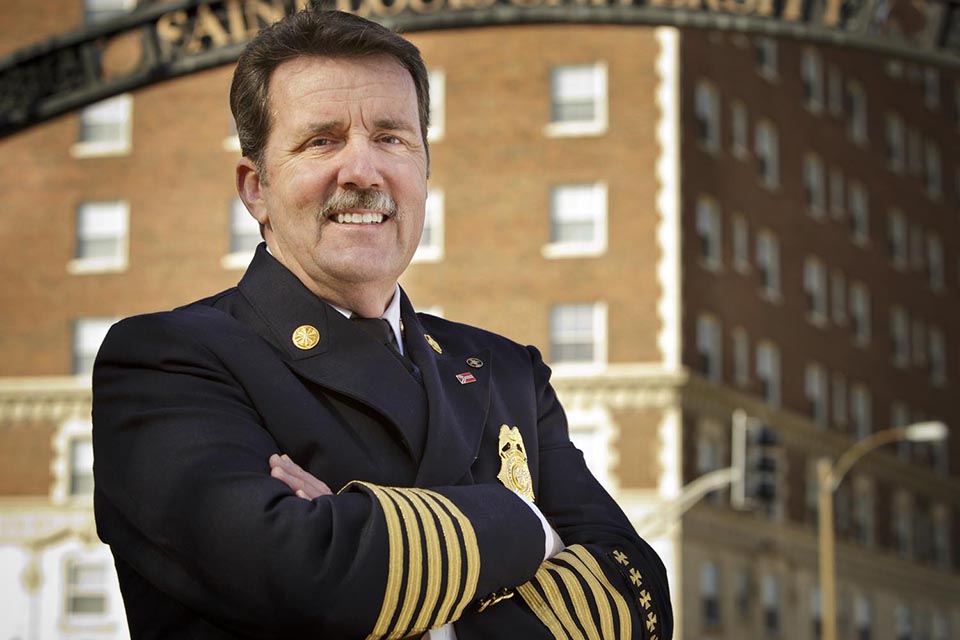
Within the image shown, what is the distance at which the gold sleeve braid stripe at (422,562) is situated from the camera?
292cm

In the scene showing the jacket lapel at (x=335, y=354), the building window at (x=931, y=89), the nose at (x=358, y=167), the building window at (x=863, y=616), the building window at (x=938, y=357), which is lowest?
the building window at (x=863, y=616)

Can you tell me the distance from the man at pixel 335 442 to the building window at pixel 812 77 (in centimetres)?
5237

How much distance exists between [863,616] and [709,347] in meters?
15.0

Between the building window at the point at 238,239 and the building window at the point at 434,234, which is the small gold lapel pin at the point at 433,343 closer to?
the building window at the point at 434,234

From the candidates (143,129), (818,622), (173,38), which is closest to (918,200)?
(818,622)

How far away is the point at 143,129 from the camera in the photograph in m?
46.1

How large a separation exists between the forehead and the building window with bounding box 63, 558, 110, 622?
138 ft

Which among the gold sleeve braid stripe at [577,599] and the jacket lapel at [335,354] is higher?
the jacket lapel at [335,354]

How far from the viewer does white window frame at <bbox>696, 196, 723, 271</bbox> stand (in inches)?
1811

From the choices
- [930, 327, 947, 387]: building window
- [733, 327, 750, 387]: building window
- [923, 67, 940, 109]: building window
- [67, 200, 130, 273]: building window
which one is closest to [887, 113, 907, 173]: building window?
[923, 67, 940, 109]: building window

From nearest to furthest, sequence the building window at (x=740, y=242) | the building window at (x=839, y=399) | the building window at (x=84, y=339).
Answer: the building window at (x=84, y=339), the building window at (x=740, y=242), the building window at (x=839, y=399)

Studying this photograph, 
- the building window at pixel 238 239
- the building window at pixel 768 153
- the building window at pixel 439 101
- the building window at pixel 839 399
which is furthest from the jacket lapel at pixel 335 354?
the building window at pixel 839 399

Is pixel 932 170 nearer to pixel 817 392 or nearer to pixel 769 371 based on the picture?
pixel 817 392

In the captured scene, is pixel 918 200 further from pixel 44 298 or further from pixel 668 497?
pixel 44 298
